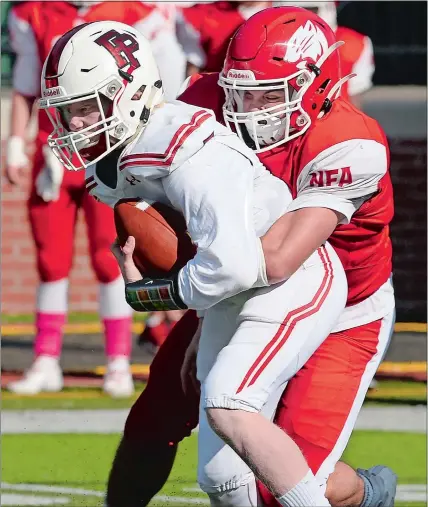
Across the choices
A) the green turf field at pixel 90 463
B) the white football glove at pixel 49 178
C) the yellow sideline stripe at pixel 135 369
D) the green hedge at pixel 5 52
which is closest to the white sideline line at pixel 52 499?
the green turf field at pixel 90 463

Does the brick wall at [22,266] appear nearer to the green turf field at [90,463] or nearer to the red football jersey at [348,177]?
the green turf field at [90,463]

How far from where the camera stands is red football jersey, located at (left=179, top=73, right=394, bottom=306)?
3559 millimetres

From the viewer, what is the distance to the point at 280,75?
3672 millimetres

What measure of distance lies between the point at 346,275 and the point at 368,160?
15.7 inches

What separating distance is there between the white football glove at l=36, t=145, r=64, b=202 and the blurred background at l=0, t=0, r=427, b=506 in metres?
0.06

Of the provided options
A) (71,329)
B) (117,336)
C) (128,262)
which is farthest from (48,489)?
(71,329)

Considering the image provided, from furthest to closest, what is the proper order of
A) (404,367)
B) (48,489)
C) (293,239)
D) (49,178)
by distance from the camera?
(404,367), (49,178), (48,489), (293,239)

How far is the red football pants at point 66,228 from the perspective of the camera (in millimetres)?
6258

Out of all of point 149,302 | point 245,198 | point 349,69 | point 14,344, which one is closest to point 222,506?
point 149,302

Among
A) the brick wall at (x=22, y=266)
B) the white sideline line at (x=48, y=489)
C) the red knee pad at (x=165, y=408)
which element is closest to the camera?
the red knee pad at (x=165, y=408)

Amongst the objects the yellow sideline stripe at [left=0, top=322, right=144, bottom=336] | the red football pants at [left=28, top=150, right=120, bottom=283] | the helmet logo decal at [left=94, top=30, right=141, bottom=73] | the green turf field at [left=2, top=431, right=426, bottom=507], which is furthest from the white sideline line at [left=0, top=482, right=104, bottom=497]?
the yellow sideline stripe at [left=0, top=322, right=144, bottom=336]

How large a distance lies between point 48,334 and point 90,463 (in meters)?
1.36

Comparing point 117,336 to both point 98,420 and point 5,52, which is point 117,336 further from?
point 5,52

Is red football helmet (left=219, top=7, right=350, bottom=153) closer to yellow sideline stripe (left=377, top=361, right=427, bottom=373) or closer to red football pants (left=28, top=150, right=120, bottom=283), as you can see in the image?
red football pants (left=28, top=150, right=120, bottom=283)
